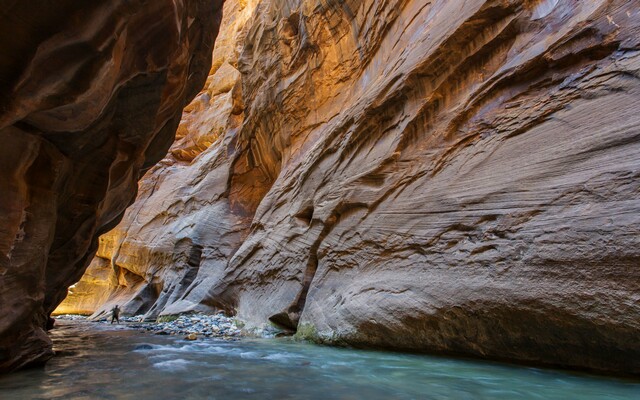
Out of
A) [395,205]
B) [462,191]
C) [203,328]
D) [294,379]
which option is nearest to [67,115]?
[294,379]

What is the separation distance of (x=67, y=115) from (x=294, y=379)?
147 inches

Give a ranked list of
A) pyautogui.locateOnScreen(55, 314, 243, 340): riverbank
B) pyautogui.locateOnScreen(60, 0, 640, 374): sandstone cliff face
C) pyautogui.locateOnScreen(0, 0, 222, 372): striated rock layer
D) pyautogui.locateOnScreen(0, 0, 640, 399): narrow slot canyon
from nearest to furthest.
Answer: pyautogui.locateOnScreen(0, 0, 222, 372): striated rock layer
pyautogui.locateOnScreen(0, 0, 640, 399): narrow slot canyon
pyautogui.locateOnScreen(60, 0, 640, 374): sandstone cliff face
pyautogui.locateOnScreen(55, 314, 243, 340): riverbank

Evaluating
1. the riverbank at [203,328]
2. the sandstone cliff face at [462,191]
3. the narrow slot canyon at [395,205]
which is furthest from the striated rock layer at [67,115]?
the sandstone cliff face at [462,191]

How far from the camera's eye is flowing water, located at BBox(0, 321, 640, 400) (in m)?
3.39

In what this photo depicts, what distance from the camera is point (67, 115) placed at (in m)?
4.08

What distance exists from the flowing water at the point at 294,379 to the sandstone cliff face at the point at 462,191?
19.7 inches

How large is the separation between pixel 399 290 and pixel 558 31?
4.35m

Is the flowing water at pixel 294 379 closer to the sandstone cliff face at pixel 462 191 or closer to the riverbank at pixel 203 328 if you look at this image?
the sandstone cliff face at pixel 462 191

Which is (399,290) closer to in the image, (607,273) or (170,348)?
(607,273)

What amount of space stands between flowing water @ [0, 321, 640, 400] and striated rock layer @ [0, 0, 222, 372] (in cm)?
98

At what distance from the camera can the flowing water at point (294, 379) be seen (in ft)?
11.1

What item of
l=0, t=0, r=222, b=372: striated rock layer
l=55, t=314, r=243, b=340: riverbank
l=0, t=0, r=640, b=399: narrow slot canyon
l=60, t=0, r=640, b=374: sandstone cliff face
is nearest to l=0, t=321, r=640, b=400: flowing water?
l=0, t=0, r=640, b=399: narrow slot canyon

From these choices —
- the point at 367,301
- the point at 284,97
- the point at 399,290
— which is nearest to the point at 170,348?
the point at 367,301

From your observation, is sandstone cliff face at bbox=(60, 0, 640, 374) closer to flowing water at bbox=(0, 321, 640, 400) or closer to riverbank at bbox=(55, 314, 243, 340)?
flowing water at bbox=(0, 321, 640, 400)
